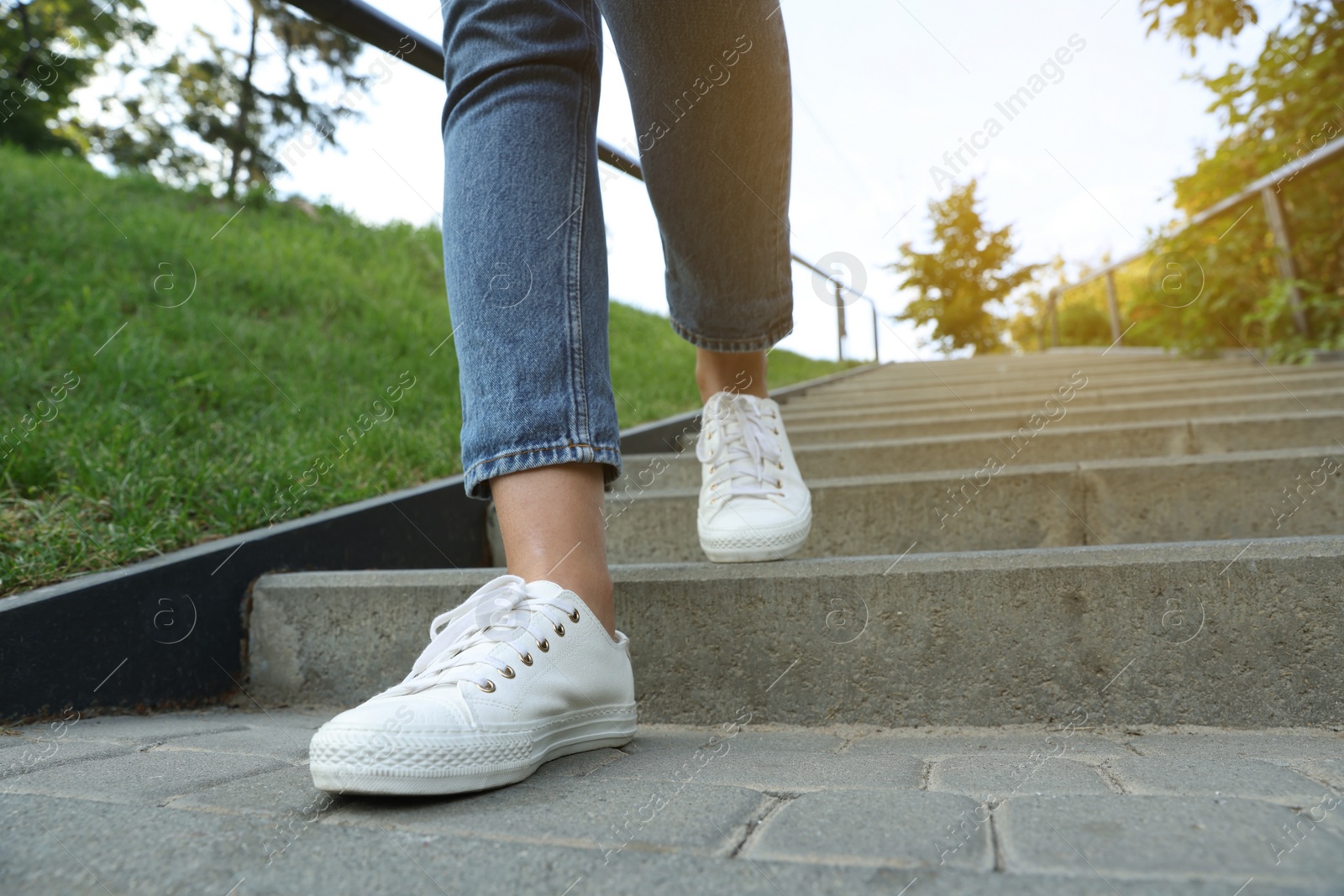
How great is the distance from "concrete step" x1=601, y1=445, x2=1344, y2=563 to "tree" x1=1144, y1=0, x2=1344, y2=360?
9.08 feet

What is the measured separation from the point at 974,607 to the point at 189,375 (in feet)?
6.12

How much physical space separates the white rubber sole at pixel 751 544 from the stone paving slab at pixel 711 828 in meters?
0.37

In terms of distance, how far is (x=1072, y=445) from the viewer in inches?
86.4

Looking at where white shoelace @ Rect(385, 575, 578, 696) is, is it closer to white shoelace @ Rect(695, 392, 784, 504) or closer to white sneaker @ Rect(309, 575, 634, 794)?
white sneaker @ Rect(309, 575, 634, 794)

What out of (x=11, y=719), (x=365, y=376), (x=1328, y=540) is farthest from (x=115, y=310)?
(x=1328, y=540)

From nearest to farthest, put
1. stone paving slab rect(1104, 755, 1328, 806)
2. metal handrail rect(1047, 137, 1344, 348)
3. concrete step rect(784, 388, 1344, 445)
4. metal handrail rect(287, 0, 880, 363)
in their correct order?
stone paving slab rect(1104, 755, 1328, 806), metal handrail rect(287, 0, 880, 363), concrete step rect(784, 388, 1344, 445), metal handrail rect(1047, 137, 1344, 348)

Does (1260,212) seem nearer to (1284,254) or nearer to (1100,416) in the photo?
(1284,254)

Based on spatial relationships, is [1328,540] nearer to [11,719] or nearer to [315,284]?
[11,719]

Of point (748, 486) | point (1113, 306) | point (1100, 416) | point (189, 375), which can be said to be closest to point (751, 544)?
point (748, 486)

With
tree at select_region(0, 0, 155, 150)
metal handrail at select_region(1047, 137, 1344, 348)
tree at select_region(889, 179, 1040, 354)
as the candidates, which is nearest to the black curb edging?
metal handrail at select_region(1047, 137, 1344, 348)

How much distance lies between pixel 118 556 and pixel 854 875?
3.97ft

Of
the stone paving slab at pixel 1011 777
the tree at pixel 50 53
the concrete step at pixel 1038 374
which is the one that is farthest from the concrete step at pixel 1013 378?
the tree at pixel 50 53

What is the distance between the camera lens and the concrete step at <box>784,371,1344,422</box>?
3.04 m

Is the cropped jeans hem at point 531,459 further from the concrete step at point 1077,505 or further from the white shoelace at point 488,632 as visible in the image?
the concrete step at point 1077,505
